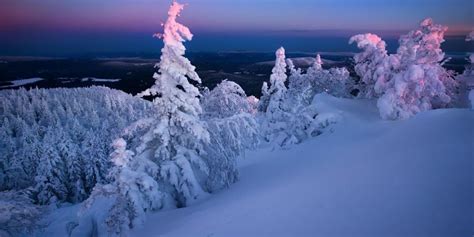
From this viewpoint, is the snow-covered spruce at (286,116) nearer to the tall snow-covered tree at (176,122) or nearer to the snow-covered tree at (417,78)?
the snow-covered tree at (417,78)

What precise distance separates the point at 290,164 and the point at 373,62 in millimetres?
10422

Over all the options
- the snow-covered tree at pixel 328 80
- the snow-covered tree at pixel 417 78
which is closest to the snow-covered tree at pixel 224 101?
the snow-covered tree at pixel 417 78

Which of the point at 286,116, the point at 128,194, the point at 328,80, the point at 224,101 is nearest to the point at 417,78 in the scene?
the point at 286,116

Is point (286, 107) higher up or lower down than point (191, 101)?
lower down

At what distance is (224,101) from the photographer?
63.4 ft

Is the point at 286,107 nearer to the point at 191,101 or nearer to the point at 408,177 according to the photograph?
the point at 191,101

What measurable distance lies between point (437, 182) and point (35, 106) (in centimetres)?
13356

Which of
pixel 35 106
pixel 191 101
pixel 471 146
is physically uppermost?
pixel 191 101

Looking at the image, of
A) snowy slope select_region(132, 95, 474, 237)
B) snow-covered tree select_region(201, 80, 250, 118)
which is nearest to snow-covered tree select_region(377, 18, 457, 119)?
snowy slope select_region(132, 95, 474, 237)

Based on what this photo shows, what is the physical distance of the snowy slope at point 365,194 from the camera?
763 centimetres

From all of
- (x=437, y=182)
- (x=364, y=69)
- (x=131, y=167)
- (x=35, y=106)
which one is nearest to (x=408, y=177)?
(x=437, y=182)

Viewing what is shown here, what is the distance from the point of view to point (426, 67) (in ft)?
56.6

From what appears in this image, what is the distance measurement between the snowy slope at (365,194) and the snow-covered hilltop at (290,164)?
0.14ft

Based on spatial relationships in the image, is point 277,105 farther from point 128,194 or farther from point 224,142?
point 128,194
